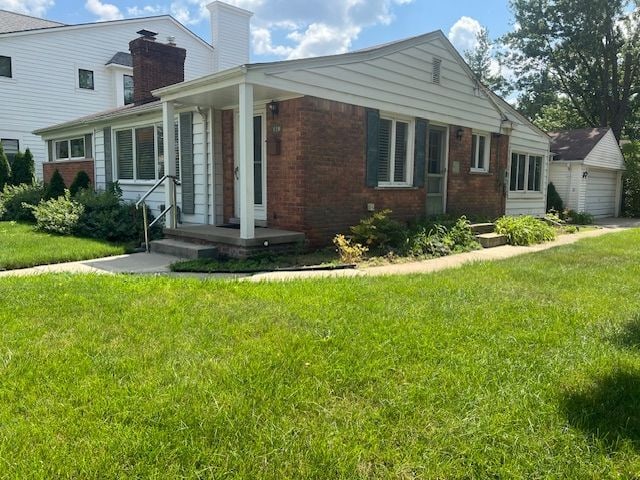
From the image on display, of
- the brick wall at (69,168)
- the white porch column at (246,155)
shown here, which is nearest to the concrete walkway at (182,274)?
the white porch column at (246,155)

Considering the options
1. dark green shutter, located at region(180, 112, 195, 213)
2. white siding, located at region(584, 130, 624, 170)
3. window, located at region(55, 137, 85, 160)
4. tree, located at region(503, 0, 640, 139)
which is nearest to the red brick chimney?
window, located at region(55, 137, 85, 160)

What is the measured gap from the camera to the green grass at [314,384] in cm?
227

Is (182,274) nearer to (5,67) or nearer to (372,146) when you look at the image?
(372,146)

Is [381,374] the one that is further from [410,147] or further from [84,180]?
[84,180]

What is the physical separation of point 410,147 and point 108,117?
288 inches

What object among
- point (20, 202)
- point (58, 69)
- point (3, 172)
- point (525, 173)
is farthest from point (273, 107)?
point (58, 69)

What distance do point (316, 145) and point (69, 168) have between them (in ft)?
32.2

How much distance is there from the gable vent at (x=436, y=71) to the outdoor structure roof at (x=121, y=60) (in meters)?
15.2

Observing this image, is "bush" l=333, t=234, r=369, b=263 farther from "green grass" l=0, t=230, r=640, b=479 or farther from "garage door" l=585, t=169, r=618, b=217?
"garage door" l=585, t=169, r=618, b=217

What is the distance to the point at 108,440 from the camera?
2.35 metres

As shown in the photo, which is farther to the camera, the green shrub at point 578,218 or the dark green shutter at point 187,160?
the green shrub at point 578,218

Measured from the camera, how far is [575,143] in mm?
19500

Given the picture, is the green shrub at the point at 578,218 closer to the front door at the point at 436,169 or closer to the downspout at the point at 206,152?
the front door at the point at 436,169

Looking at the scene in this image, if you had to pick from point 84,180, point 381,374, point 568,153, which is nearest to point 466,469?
point 381,374
